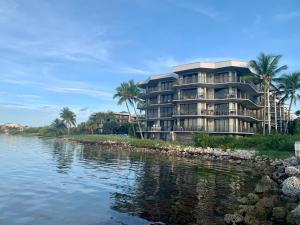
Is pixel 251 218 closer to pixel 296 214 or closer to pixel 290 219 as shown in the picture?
pixel 290 219

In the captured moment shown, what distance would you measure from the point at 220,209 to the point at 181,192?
4.69 m

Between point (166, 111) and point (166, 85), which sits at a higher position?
point (166, 85)

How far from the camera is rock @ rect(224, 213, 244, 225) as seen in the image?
13.6 m

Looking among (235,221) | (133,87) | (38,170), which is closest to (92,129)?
(133,87)

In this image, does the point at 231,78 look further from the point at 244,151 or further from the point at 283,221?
the point at 283,221

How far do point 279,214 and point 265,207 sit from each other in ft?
3.01

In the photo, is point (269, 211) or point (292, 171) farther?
point (292, 171)

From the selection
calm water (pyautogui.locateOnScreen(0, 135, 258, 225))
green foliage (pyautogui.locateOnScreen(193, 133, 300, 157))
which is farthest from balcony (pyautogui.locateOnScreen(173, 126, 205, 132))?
calm water (pyautogui.locateOnScreen(0, 135, 258, 225))

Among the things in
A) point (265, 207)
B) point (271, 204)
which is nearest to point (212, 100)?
point (271, 204)

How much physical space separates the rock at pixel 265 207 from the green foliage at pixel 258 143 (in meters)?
30.4

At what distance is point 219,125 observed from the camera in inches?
2537

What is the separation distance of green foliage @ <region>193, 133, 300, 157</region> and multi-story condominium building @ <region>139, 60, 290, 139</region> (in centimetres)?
563

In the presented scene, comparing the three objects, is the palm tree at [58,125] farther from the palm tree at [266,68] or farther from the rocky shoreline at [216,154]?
the palm tree at [266,68]

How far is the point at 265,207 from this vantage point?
15.0m
